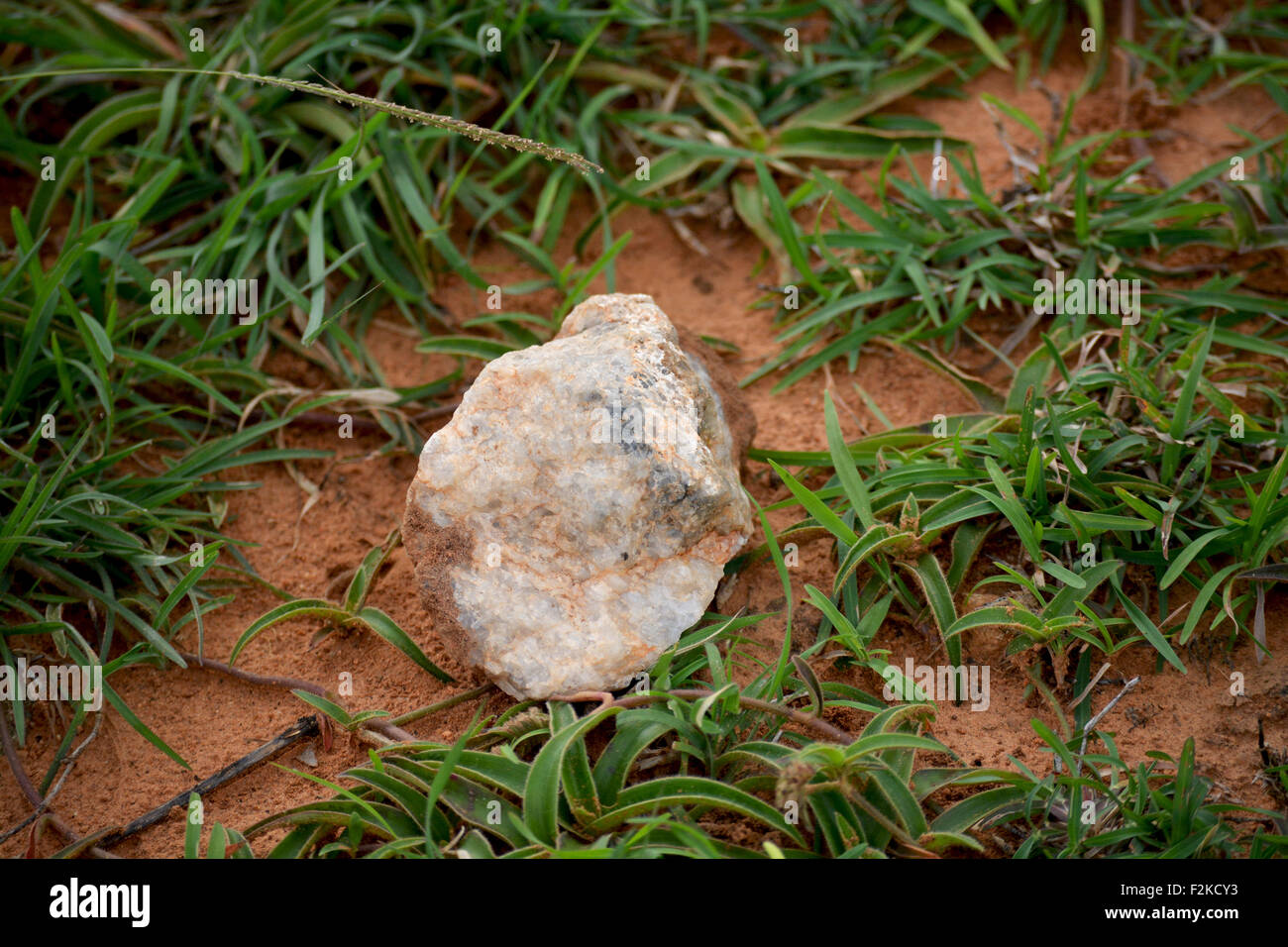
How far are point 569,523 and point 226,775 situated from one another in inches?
39.6

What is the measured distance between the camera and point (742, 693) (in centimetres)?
238

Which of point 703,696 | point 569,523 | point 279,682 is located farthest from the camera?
point 279,682

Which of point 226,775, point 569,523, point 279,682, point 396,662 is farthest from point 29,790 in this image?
point 569,523

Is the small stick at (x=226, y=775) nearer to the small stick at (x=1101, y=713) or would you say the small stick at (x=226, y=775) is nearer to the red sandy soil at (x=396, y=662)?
the red sandy soil at (x=396, y=662)

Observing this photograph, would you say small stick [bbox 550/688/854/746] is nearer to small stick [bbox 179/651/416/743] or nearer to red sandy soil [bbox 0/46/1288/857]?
red sandy soil [bbox 0/46/1288/857]

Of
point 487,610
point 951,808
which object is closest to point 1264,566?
point 951,808

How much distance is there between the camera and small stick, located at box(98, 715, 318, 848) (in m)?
2.39

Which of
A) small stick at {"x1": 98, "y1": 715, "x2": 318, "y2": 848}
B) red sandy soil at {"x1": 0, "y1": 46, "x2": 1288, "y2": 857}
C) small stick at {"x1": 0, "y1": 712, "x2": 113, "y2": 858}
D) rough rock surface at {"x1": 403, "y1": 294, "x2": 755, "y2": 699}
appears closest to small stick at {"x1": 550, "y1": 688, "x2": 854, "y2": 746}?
rough rock surface at {"x1": 403, "y1": 294, "x2": 755, "y2": 699}

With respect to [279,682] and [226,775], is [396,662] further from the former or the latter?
[226,775]

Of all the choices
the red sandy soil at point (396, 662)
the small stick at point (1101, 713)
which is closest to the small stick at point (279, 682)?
the red sandy soil at point (396, 662)

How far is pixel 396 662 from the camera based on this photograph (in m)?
2.69

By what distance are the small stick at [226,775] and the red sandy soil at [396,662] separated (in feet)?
0.09
